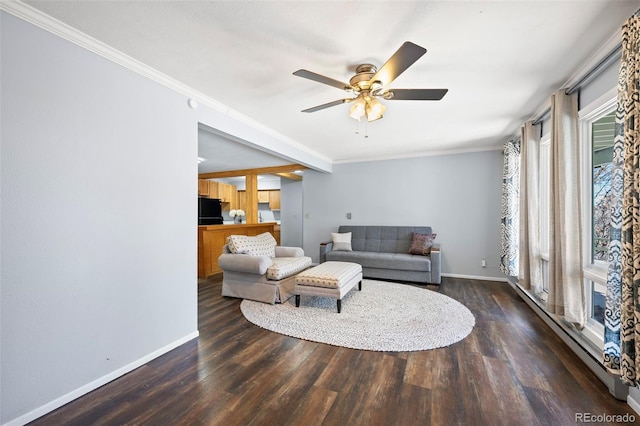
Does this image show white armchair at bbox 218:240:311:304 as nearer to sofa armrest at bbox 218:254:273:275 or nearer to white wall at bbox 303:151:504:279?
sofa armrest at bbox 218:254:273:275

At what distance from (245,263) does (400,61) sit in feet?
9.47

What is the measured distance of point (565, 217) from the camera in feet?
7.59

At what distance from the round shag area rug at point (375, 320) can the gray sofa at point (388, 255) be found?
1.90ft

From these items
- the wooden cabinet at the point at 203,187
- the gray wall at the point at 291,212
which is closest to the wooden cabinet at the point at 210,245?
the wooden cabinet at the point at 203,187

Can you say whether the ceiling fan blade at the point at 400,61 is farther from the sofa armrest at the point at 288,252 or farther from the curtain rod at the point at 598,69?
the sofa armrest at the point at 288,252

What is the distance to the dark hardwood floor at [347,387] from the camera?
5.19 feet

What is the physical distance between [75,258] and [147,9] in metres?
1.64

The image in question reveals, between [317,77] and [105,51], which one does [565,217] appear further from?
[105,51]

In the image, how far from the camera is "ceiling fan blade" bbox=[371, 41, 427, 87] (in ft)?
4.96

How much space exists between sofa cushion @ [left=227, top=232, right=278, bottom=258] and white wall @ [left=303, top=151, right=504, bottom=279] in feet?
6.88

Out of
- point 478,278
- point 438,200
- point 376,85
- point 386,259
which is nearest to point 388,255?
point 386,259

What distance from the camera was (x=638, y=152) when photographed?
1439 millimetres

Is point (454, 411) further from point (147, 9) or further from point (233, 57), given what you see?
point (147, 9)

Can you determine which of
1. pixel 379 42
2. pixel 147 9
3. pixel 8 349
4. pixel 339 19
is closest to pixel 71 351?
pixel 8 349
